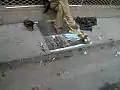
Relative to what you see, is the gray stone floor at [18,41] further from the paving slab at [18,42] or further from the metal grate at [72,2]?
Result: the metal grate at [72,2]

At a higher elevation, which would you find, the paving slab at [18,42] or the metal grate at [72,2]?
the metal grate at [72,2]

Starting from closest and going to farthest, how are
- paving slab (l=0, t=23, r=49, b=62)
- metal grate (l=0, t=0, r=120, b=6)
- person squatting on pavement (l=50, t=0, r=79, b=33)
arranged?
1. paving slab (l=0, t=23, r=49, b=62)
2. metal grate (l=0, t=0, r=120, b=6)
3. person squatting on pavement (l=50, t=0, r=79, b=33)

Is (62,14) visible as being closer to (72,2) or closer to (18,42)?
(72,2)

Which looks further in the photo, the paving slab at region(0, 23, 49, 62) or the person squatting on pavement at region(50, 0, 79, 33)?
the person squatting on pavement at region(50, 0, 79, 33)

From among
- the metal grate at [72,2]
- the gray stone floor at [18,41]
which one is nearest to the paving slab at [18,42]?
the gray stone floor at [18,41]

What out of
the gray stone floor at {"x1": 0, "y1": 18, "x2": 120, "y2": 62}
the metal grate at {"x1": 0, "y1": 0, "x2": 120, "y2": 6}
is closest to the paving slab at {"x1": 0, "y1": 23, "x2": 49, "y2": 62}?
the gray stone floor at {"x1": 0, "y1": 18, "x2": 120, "y2": 62}

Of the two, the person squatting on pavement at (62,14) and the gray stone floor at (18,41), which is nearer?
the gray stone floor at (18,41)

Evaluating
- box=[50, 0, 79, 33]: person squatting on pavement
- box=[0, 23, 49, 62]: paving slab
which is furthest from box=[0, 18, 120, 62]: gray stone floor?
box=[50, 0, 79, 33]: person squatting on pavement

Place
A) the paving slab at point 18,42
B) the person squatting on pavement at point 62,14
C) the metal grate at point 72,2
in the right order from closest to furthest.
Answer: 1. the paving slab at point 18,42
2. the metal grate at point 72,2
3. the person squatting on pavement at point 62,14

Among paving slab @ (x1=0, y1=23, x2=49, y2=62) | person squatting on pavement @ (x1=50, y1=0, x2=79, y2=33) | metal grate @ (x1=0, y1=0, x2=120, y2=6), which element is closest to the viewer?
paving slab @ (x1=0, y1=23, x2=49, y2=62)

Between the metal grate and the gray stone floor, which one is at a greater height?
the metal grate

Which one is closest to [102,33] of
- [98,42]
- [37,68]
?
[98,42]

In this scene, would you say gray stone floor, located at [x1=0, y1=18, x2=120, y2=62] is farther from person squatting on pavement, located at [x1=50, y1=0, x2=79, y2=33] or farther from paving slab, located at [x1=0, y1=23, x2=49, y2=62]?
person squatting on pavement, located at [x1=50, y1=0, x2=79, y2=33]

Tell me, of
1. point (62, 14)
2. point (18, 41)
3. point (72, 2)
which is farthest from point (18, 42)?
point (72, 2)
